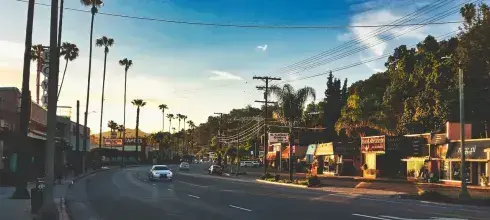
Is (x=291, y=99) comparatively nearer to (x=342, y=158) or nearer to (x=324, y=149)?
(x=342, y=158)

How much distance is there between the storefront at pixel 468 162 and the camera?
43.9 m

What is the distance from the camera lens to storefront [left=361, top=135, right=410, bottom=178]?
2290 inches

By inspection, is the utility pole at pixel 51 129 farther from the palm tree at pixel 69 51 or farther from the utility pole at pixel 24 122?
the palm tree at pixel 69 51

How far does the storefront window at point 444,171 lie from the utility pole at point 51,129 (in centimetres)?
4049

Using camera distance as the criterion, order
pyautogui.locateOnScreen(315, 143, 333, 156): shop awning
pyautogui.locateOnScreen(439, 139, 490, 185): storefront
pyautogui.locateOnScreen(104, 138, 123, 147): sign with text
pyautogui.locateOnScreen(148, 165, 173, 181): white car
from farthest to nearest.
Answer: pyautogui.locateOnScreen(104, 138, 123, 147): sign with text
pyautogui.locateOnScreen(315, 143, 333, 156): shop awning
pyautogui.locateOnScreen(148, 165, 173, 181): white car
pyautogui.locateOnScreen(439, 139, 490, 185): storefront

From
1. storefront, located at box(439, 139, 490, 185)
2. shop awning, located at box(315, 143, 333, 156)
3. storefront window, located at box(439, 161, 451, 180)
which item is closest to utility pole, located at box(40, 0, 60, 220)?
storefront, located at box(439, 139, 490, 185)

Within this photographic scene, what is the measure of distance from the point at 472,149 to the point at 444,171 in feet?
17.8

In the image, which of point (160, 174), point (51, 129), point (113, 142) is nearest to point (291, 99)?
point (160, 174)

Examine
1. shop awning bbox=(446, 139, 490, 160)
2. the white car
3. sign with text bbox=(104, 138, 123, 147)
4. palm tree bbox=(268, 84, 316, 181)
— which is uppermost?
palm tree bbox=(268, 84, 316, 181)

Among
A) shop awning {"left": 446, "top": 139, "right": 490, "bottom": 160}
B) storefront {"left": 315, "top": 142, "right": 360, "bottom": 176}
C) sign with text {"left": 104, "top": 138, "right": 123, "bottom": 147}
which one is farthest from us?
sign with text {"left": 104, "top": 138, "right": 123, "bottom": 147}

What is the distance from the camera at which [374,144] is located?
202 feet

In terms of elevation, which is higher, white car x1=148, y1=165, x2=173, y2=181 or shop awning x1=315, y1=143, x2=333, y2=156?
shop awning x1=315, y1=143, x2=333, y2=156

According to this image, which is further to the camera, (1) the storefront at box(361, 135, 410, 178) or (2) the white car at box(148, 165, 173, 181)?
(1) the storefront at box(361, 135, 410, 178)

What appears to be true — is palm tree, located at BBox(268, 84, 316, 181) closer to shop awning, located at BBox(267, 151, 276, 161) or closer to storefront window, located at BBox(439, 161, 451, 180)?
storefront window, located at BBox(439, 161, 451, 180)
